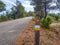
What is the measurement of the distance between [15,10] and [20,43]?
253 feet

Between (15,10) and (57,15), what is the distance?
35.1m

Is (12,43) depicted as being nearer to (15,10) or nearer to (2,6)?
(2,6)

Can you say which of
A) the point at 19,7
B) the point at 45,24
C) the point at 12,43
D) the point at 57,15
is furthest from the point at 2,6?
the point at 12,43

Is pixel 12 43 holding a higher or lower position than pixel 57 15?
higher

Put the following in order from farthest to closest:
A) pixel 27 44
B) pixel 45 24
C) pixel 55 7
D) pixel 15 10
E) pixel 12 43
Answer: pixel 15 10, pixel 55 7, pixel 45 24, pixel 12 43, pixel 27 44

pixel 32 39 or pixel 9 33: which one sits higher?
pixel 32 39

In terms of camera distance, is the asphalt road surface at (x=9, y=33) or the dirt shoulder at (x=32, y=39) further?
the asphalt road surface at (x=9, y=33)

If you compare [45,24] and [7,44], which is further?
[45,24]

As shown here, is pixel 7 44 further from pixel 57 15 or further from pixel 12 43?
pixel 57 15

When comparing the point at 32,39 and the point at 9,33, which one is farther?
the point at 9,33

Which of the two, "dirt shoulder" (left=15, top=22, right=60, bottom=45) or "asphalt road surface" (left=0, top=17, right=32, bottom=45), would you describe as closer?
"dirt shoulder" (left=15, top=22, right=60, bottom=45)

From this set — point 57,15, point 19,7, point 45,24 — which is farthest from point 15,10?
point 45,24

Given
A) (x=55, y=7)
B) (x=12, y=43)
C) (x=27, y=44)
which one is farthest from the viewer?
(x=55, y=7)

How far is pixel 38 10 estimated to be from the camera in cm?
1009
